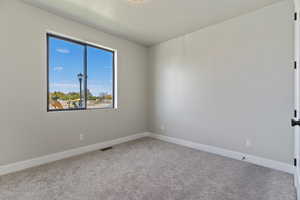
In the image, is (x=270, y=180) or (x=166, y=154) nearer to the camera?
(x=270, y=180)

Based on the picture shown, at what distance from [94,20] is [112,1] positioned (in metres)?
0.74

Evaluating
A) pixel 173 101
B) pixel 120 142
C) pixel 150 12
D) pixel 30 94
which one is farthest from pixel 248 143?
pixel 30 94

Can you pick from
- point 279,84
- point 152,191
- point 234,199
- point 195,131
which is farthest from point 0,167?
point 279,84

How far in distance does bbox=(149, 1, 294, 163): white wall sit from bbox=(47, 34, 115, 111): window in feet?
4.92

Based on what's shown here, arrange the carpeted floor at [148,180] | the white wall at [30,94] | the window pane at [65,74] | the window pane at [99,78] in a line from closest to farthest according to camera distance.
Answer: the carpeted floor at [148,180], the white wall at [30,94], the window pane at [65,74], the window pane at [99,78]

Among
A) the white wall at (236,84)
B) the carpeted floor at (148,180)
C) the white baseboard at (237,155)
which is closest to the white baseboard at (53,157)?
the carpeted floor at (148,180)

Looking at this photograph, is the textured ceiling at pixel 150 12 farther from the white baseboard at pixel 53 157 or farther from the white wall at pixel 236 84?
the white baseboard at pixel 53 157

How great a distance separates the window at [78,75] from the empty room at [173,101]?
2cm

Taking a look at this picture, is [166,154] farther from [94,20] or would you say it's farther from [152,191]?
[94,20]

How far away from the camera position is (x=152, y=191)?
1827 mm

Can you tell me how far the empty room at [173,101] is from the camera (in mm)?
2000

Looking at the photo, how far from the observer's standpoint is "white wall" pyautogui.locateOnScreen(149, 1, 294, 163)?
2338mm

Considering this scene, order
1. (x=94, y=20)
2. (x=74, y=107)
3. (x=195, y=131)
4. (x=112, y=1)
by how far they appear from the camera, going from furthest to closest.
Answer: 1. (x=195, y=131)
2. (x=74, y=107)
3. (x=94, y=20)
4. (x=112, y=1)

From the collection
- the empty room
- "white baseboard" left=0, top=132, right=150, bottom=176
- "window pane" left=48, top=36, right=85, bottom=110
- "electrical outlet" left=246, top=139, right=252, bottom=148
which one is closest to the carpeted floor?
the empty room
